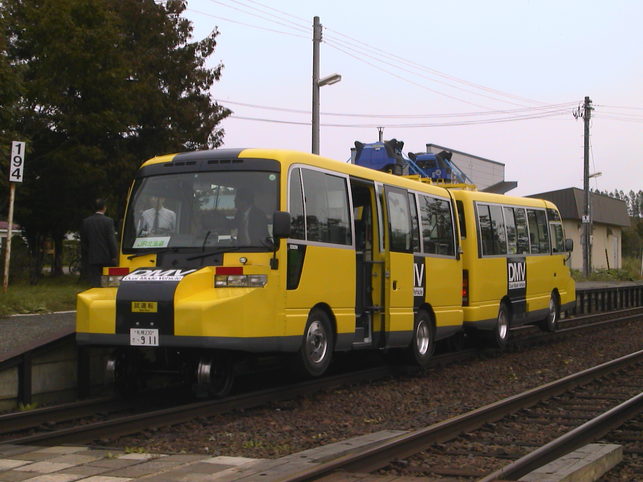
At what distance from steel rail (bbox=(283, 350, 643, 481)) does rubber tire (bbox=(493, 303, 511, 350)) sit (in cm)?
402

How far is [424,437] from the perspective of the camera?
7371 mm

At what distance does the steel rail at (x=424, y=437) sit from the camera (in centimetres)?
610

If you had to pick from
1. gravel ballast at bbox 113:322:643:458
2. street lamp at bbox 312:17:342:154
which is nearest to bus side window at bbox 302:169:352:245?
gravel ballast at bbox 113:322:643:458

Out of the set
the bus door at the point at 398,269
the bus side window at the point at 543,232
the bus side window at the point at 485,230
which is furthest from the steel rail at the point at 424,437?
the bus side window at the point at 543,232

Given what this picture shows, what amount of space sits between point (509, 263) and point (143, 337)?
882 centimetres

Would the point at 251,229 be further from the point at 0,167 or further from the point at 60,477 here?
the point at 0,167

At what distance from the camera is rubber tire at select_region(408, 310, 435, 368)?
12.5 m

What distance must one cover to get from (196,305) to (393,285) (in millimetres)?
3744

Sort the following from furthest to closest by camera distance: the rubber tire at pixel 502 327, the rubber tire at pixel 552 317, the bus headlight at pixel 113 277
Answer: the rubber tire at pixel 552 317 → the rubber tire at pixel 502 327 → the bus headlight at pixel 113 277

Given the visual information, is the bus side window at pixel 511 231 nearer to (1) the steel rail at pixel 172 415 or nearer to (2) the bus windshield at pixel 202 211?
(1) the steel rail at pixel 172 415

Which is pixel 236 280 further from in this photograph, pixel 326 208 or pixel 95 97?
Answer: pixel 95 97

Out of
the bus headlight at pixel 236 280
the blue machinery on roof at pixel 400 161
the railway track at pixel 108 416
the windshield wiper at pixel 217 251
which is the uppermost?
the blue machinery on roof at pixel 400 161

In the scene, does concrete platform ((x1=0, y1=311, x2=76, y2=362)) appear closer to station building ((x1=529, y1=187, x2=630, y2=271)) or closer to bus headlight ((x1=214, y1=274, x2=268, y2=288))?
bus headlight ((x1=214, y1=274, x2=268, y2=288))

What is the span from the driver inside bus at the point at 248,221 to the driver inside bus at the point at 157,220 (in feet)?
2.68
